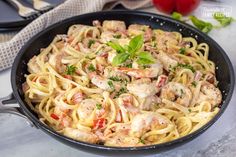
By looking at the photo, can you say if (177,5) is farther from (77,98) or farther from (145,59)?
(77,98)

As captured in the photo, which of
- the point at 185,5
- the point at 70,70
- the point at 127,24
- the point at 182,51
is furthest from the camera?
the point at 185,5

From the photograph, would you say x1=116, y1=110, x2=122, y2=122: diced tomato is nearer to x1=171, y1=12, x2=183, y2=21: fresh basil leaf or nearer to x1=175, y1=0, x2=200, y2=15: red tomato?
x1=171, y1=12, x2=183, y2=21: fresh basil leaf

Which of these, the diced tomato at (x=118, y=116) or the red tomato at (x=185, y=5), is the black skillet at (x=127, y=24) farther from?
the red tomato at (x=185, y=5)

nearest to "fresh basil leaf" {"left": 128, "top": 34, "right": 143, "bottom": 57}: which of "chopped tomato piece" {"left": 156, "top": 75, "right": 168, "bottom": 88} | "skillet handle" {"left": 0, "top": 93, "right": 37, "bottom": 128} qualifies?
"chopped tomato piece" {"left": 156, "top": 75, "right": 168, "bottom": 88}

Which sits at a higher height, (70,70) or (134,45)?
(134,45)

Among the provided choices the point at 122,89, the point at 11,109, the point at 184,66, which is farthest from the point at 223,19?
the point at 11,109

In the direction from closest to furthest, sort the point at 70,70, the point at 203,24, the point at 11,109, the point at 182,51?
the point at 11,109, the point at 70,70, the point at 182,51, the point at 203,24


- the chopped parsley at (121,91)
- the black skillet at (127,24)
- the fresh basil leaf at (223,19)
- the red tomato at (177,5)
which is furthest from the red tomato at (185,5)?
the chopped parsley at (121,91)

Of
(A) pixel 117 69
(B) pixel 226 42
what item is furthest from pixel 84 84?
(B) pixel 226 42
